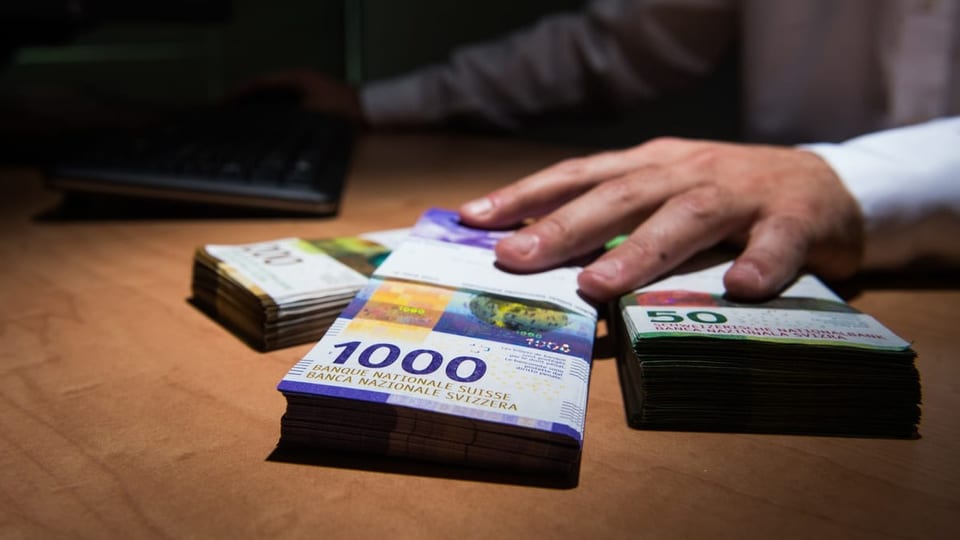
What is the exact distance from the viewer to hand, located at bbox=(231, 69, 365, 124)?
1.56 meters

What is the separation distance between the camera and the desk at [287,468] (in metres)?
0.35

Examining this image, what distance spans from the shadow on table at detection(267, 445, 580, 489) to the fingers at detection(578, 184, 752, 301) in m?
0.18

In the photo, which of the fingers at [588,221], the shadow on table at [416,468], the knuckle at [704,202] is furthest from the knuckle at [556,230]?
the shadow on table at [416,468]

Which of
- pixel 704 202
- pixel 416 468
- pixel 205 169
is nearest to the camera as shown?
pixel 416 468

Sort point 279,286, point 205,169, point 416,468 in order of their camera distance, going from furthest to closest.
→ point 205,169 < point 279,286 < point 416,468

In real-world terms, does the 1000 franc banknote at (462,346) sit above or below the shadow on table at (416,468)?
above

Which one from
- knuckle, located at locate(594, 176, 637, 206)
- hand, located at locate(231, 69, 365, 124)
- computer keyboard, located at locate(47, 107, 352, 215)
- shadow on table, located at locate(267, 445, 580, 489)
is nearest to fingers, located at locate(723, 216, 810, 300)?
knuckle, located at locate(594, 176, 637, 206)

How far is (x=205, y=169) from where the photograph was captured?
0.87m

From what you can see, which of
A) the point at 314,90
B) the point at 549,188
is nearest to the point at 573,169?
the point at 549,188

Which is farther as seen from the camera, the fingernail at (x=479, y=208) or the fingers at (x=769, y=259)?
the fingernail at (x=479, y=208)

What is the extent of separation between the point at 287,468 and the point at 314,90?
1.31 m

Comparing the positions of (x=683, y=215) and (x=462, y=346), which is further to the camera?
(x=683, y=215)

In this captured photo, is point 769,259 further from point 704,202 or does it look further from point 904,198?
point 904,198

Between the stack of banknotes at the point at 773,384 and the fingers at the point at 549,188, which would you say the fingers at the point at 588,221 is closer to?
the fingers at the point at 549,188
